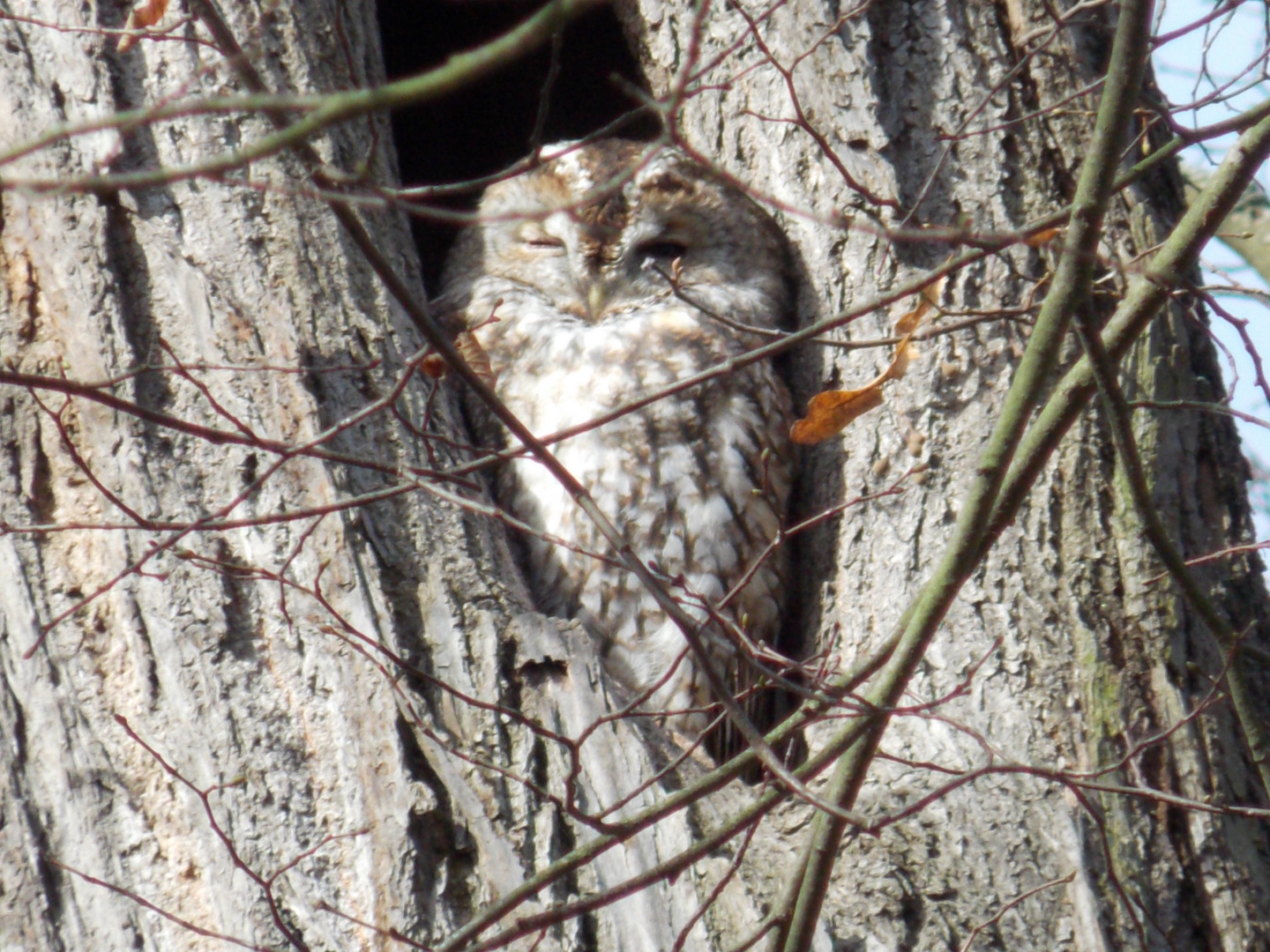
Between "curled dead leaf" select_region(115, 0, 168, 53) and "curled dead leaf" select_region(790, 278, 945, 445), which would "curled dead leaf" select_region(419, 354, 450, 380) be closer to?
"curled dead leaf" select_region(790, 278, 945, 445)

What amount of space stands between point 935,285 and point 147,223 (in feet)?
4.65

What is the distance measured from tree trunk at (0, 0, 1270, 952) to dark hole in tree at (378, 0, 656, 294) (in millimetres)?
1217

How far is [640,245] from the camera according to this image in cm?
317

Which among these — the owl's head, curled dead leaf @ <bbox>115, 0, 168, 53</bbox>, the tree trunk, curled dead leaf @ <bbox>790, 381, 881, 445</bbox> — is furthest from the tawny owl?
curled dead leaf @ <bbox>115, 0, 168, 53</bbox>

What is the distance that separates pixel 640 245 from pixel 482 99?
4.30 feet

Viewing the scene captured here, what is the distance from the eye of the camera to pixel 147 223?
7.69 feet

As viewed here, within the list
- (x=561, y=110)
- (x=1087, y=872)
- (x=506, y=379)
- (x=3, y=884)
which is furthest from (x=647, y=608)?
(x=561, y=110)

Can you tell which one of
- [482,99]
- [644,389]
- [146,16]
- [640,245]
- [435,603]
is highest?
[482,99]

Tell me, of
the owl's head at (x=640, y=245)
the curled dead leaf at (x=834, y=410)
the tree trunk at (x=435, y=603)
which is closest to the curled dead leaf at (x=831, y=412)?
the curled dead leaf at (x=834, y=410)

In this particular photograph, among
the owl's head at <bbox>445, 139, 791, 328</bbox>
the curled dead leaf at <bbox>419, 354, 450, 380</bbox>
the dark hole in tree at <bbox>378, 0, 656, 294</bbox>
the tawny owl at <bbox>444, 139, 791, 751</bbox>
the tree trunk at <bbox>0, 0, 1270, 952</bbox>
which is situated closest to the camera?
the tree trunk at <bbox>0, 0, 1270, 952</bbox>

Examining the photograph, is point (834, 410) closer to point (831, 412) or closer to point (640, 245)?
point (831, 412)

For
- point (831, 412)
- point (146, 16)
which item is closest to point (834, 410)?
point (831, 412)

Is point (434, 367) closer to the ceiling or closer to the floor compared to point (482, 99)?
closer to the floor

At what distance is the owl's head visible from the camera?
122 inches
